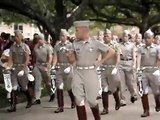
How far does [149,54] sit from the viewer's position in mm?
12188

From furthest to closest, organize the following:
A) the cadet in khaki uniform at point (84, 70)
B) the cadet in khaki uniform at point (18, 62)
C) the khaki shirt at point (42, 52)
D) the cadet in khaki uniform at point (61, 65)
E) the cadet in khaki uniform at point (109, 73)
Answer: the khaki shirt at point (42, 52), the cadet in khaki uniform at point (18, 62), the cadet in khaki uniform at point (61, 65), the cadet in khaki uniform at point (109, 73), the cadet in khaki uniform at point (84, 70)

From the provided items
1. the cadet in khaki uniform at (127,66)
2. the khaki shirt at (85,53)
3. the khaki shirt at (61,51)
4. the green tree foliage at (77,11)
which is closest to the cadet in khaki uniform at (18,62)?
the khaki shirt at (61,51)

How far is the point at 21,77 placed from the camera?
44.9ft

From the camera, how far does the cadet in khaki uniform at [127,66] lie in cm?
1480

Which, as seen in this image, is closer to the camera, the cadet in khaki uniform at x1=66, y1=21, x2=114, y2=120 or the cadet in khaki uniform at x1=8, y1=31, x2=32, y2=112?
the cadet in khaki uniform at x1=66, y1=21, x2=114, y2=120

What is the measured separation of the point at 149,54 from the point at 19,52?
3362mm

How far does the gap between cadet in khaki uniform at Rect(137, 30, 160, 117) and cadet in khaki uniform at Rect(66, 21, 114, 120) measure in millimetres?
2532

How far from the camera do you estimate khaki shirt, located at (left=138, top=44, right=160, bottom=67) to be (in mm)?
12180

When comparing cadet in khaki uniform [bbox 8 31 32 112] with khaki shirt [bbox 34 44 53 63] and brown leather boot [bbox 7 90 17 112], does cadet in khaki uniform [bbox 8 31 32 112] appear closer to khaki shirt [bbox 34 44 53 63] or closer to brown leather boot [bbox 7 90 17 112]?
brown leather boot [bbox 7 90 17 112]

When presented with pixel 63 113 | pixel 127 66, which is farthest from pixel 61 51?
pixel 127 66

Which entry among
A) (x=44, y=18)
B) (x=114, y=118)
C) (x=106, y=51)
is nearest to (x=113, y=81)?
(x=114, y=118)

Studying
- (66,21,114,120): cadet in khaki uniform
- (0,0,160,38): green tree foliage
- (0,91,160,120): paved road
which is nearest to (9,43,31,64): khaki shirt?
(0,91,160,120): paved road

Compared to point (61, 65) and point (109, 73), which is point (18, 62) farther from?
point (109, 73)

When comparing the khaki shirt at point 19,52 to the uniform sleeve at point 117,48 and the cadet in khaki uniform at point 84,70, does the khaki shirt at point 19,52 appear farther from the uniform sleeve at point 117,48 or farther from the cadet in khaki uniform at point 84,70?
the cadet in khaki uniform at point 84,70
